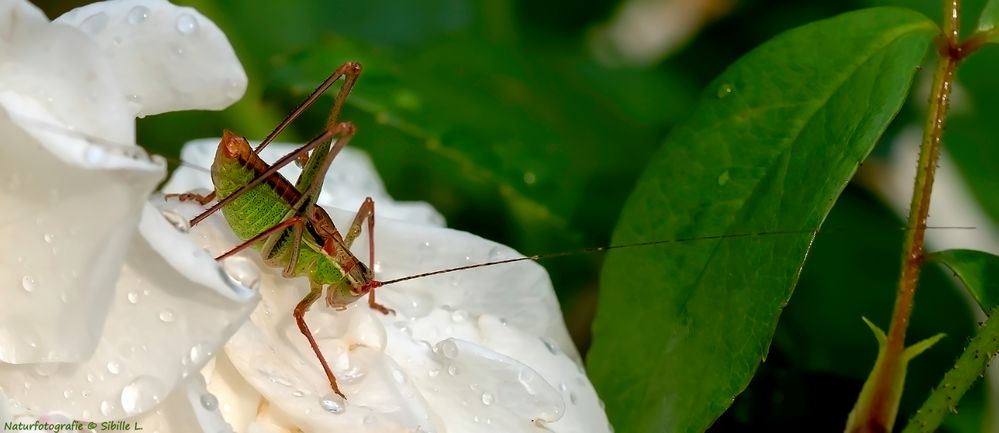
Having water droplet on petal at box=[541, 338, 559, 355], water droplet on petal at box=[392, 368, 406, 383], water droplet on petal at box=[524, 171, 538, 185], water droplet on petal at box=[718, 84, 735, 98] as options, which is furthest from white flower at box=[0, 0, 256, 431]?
water droplet on petal at box=[524, 171, 538, 185]

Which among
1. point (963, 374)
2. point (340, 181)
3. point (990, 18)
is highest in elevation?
point (990, 18)

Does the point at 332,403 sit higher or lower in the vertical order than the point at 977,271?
lower

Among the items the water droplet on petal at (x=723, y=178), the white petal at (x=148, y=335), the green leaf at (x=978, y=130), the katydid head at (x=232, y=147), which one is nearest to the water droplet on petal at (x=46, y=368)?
the white petal at (x=148, y=335)

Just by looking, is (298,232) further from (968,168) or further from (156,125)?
(968,168)

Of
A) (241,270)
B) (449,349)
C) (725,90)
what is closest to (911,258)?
(725,90)

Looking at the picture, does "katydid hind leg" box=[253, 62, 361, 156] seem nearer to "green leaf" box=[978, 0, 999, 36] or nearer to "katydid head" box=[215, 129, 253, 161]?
"katydid head" box=[215, 129, 253, 161]

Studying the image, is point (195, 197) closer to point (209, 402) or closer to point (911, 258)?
point (209, 402)

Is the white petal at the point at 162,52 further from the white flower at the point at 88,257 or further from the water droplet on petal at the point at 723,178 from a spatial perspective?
the water droplet on petal at the point at 723,178
